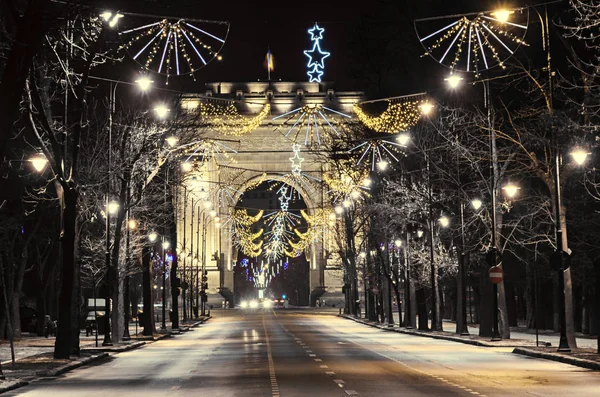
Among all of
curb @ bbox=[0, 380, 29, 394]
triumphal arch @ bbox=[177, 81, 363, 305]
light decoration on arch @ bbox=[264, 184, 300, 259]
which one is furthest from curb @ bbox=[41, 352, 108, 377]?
triumphal arch @ bbox=[177, 81, 363, 305]

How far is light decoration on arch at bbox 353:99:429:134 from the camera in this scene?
204ft

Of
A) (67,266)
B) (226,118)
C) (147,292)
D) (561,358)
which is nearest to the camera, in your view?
(561,358)

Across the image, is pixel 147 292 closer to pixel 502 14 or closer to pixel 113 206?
pixel 113 206

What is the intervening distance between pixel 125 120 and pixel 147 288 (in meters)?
8.03

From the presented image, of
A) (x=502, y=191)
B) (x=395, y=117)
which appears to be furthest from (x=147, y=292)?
(x=395, y=117)

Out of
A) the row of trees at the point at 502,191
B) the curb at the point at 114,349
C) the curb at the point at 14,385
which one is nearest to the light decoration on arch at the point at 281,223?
the row of trees at the point at 502,191

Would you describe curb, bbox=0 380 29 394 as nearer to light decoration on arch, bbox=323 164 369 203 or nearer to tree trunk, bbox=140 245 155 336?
tree trunk, bbox=140 245 155 336

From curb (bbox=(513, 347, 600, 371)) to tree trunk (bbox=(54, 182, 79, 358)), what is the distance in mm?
13899

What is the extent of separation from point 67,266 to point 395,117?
30754mm

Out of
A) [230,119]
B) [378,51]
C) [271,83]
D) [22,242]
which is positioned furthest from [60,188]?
[271,83]

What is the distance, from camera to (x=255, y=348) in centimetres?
4144

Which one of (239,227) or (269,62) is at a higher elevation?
(269,62)

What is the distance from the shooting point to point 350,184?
79.1 metres

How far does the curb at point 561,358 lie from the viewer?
2895 centimetres
